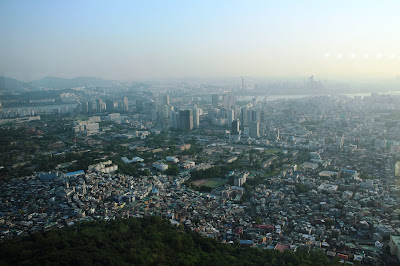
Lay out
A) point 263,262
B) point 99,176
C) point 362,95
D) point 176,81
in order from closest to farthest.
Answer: point 263,262 → point 99,176 → point 362,95 → point 176,81

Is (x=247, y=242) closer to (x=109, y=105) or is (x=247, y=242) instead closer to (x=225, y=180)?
(x=225, y=180)

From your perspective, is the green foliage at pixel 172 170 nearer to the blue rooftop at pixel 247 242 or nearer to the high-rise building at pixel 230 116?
the blue rooftop at pixel 247 242

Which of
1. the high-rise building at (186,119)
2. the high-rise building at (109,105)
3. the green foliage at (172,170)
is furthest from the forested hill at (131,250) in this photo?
the high-rise building at (109,105)

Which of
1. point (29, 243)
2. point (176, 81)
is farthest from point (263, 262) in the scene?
point (176, 81)

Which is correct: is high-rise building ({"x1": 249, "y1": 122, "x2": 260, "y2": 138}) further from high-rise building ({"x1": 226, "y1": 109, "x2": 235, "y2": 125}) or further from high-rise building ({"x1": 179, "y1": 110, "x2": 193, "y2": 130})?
high-rise building ({"x1": 179, "y1": 110, "x2": 193, "y2": 130})

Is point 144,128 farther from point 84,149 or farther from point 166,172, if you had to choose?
point 166,172

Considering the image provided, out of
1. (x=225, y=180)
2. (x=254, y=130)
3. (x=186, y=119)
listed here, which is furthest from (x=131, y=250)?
(x=186, y=119)

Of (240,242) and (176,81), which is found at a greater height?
(176,81)
